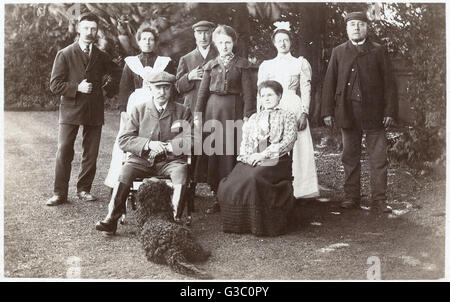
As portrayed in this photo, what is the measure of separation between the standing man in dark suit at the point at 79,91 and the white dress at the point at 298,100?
1396 mm

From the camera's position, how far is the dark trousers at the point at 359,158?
502cm

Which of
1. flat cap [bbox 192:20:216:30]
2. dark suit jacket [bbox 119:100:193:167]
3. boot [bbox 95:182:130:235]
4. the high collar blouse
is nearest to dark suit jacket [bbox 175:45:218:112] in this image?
flat cap [bbox 192:20:216:30]

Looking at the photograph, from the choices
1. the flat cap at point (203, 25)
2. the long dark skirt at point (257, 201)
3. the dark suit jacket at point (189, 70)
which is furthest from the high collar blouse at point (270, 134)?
the flat cap at point (203, 25)

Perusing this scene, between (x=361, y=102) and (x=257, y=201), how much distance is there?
1316 mm

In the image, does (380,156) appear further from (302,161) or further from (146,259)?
(146,259)

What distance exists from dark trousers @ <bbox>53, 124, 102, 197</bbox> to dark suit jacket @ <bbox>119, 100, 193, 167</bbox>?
1.92 feet

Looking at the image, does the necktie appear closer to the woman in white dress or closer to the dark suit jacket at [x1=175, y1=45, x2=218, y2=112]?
the dark suit jacket at [x1=175, y1=45, x2=218, y2=112]

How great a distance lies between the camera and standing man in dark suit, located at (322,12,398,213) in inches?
196

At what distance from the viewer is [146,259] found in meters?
4.15

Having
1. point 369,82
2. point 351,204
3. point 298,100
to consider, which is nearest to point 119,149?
point 298,100

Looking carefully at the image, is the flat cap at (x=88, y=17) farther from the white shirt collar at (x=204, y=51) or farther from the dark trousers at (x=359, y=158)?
the dark trousers at (x=359, y=158)
